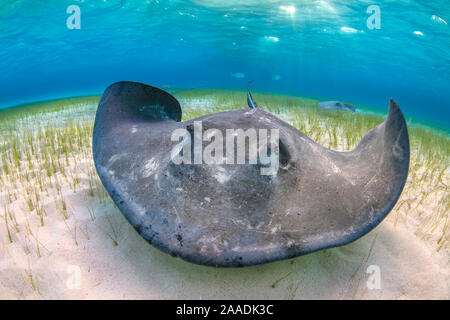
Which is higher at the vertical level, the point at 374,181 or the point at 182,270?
the point at 374,181

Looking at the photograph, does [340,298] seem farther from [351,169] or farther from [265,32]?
[265,32]

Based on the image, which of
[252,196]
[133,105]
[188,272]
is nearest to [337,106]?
[133,105]

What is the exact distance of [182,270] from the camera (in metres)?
1.76

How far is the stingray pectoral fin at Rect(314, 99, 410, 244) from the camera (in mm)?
1409

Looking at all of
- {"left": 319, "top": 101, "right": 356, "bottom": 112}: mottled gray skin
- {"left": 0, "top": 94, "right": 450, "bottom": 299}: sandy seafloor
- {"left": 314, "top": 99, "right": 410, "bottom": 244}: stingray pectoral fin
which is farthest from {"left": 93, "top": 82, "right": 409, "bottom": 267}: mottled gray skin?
{"left": 319, "top": 101, "right": 356, "bottom": 112}: mottled gray skin

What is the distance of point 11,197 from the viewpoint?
9.34 ft

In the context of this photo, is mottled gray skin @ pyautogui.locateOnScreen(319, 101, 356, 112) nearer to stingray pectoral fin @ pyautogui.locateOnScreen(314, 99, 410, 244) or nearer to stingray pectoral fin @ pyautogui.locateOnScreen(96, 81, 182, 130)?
stingray pectoral fin @ pyautogui.locateOnScreen(96, 81, 182, 130)

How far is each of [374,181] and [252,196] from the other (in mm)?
970

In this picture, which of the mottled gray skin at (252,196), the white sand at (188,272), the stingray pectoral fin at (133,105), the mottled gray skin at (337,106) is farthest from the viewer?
the mottled gray skin at (337,106)

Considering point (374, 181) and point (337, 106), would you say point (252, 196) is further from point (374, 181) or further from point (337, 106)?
point (337, 106)

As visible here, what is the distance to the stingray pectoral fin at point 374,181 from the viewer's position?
1.41 metres

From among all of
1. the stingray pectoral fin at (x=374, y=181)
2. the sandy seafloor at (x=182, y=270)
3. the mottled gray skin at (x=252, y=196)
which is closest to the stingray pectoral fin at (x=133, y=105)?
the mottled gray skin at (x=252, y=196)

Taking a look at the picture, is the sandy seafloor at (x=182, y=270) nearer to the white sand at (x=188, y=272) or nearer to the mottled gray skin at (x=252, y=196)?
the white sand at (x=188, y=272)

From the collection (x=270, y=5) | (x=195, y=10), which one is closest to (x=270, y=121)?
(x=270, y=5)
